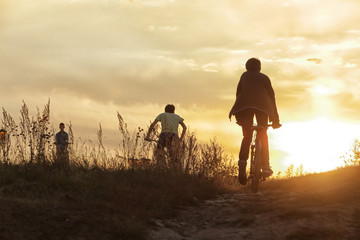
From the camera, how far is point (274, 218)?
6430mm

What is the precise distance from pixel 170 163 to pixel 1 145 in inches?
137

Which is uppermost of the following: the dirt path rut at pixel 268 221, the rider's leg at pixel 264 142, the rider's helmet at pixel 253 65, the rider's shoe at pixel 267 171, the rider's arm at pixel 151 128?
the rider's helmet at pixel 253 65

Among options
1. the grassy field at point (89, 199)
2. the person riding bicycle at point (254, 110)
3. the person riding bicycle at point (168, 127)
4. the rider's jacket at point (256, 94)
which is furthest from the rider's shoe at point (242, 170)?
the person riding bicycle at point (168, 127)

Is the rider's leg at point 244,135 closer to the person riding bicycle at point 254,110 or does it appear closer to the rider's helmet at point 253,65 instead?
the person riding bicycle at point 254,110

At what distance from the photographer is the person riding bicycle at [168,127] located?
10.5 m

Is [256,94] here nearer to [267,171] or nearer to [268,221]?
[267,171]

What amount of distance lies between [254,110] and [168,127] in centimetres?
312

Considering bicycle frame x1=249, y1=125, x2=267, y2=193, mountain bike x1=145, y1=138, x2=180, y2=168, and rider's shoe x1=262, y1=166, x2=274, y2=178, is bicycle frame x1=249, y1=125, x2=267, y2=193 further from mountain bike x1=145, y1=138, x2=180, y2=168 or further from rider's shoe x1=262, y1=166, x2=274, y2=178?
mountain bike x1=145, y1=138, x2=180, y2=168

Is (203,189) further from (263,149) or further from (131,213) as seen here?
(131,213)

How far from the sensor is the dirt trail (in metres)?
5.94

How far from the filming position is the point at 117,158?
9172mm

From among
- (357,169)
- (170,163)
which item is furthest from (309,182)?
(170,163)

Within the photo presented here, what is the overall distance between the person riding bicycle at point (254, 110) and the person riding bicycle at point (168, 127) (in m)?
2.37

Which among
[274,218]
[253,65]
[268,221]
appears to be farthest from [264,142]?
[268,221]
